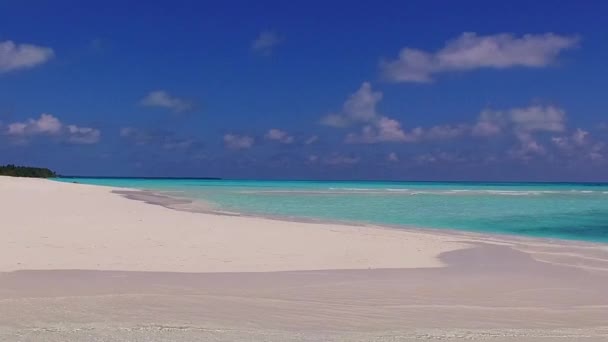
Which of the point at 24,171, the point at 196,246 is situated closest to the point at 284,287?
the point at 196,246

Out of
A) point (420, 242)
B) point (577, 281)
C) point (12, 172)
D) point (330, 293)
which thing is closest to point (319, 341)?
point (330, 293)

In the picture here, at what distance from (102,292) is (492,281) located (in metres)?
6.03

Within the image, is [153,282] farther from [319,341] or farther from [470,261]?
[470,261]

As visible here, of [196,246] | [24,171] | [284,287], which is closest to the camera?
[284,287]

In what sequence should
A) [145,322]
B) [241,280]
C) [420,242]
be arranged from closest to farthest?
[145,322], [241,280], [420,242]

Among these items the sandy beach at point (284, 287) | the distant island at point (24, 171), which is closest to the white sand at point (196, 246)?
the sandy beach at point (284, 287)

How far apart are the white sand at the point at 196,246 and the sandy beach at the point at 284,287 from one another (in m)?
0.05

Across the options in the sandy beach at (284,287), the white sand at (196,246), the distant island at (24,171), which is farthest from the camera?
the distant island at (24,171)

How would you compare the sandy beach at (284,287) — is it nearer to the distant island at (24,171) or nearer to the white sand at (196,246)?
the white sand at (196,246)

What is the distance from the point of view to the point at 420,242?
51.5ft

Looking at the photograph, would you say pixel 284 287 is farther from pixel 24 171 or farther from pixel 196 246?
pixel 24 171

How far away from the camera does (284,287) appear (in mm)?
8805

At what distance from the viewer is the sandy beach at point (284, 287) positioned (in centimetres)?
607

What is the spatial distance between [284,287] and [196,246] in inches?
190
